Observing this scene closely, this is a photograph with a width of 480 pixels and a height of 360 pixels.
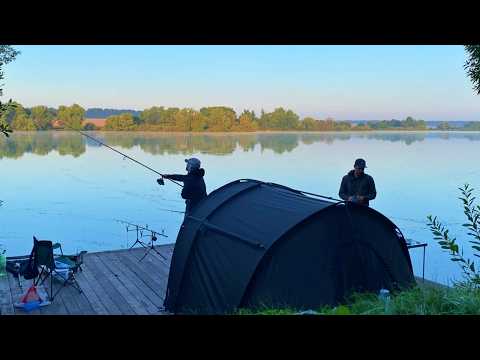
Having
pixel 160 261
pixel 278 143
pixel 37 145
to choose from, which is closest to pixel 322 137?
pixel 278 143

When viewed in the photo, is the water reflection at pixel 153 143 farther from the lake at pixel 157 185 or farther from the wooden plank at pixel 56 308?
the wooden plank at pixel 56 308

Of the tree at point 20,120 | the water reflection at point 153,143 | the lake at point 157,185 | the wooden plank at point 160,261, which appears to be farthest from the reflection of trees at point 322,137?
the wooden plank at point 160,261

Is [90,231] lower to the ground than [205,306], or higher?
lower

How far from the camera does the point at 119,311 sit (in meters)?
5.88

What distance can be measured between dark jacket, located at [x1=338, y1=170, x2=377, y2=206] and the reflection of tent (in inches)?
45.1

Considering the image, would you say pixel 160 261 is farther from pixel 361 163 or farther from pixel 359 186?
pixel 361 163

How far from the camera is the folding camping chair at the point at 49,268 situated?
6289 mm

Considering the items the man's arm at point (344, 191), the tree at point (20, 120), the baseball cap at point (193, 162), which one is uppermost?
the tree at point (20, 120)

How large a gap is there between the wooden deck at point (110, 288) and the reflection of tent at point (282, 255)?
0.58 meters

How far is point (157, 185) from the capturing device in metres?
28.5

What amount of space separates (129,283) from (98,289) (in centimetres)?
45

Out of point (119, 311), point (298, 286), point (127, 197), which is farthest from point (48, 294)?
point (127, 197)
